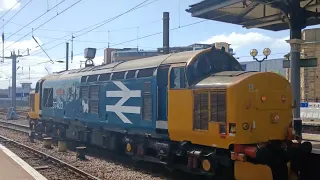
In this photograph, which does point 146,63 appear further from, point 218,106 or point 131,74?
point 218,106

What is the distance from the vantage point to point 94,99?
50.9 feet

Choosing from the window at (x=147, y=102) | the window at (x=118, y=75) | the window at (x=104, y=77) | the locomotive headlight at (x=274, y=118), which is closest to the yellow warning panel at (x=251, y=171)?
the locomotive headlight at (x=274, y=118)

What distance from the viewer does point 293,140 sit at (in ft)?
34.2

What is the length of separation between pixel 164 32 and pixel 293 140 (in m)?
16.2

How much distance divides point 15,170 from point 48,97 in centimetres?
983

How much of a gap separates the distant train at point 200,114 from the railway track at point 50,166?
189cm

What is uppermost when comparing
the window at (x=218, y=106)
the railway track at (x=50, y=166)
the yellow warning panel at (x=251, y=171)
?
the window at (x=218, y=106)

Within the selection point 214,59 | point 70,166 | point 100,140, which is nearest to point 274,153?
point 214,59

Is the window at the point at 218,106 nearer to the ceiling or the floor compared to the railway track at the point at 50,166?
nearer to the ceiling

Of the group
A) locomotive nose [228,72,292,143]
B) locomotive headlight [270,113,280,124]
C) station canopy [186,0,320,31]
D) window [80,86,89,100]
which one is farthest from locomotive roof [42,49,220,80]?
station canopy [186,0,320,31]

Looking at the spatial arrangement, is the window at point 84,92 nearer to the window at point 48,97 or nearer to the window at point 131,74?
the window at point 131,74

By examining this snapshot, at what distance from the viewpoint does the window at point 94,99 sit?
1525cm

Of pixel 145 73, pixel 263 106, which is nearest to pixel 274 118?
pixel 263 106

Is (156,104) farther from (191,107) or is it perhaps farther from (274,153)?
(274,153)
